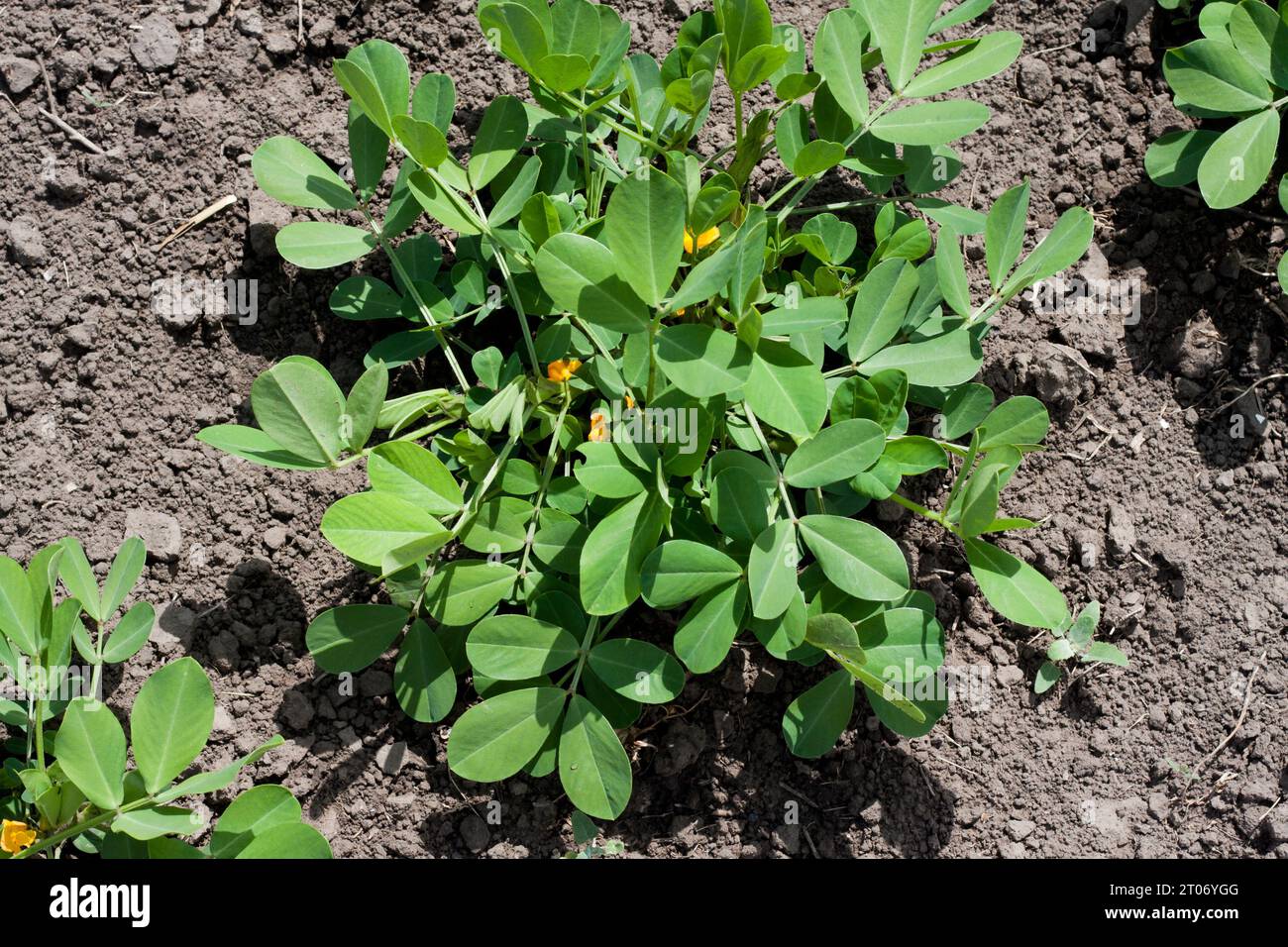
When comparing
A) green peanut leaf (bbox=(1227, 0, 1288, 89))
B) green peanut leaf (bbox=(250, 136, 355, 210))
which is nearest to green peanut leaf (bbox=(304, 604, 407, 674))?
green peanut leaf (bbox=(250, 136, 355, 210))

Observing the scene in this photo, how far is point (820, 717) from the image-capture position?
1783 millimetres

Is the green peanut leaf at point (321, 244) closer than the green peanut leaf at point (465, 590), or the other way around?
the green peanut leaf at point (465, 590)

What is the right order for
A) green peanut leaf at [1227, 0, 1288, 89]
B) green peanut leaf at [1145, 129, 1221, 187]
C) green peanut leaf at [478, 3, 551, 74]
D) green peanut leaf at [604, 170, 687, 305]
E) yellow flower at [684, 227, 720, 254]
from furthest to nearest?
1. green peanut leaf at [1145, 129, 1221, 187]
2. green peanut leaf at [1227, 0, 1288, 89]
3. yellow flower at [684, 227, 720, 254]
4. green peanut leaf at [478, 3, 551, 74]
5. green peanut leaf at [604, 170, 687, 305]

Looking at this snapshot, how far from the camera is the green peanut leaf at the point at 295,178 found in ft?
6.02

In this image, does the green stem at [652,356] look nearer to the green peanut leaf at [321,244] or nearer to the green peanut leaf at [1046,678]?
the green peanut leaf at [321,244]

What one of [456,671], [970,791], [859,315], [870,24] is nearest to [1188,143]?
[870,24]

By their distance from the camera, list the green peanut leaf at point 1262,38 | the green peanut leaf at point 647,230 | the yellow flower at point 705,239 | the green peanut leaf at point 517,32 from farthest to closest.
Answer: the green peanut leaf at point 1262,38
the yellow flower at point 705,239
the green peanut leaf at point 517,32
the green peanut leaf at point 647,230

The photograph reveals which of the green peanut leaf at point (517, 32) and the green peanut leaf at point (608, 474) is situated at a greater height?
the green peanut leaf at point (517, 32)

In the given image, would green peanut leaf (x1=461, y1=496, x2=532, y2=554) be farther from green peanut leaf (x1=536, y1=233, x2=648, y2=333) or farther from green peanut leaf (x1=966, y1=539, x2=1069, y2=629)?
green peanut leaf (x1=966, y1=539, x2=1069, y2=629)

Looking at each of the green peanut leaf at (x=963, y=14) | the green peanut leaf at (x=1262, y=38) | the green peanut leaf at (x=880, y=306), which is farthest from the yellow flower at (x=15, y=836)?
the green peanut leaf at (x=1262, y=38)

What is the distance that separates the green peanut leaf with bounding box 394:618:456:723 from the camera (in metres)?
1.78

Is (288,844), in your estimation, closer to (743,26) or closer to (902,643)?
(902,643)

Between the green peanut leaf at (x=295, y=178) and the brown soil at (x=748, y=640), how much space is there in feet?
0.75

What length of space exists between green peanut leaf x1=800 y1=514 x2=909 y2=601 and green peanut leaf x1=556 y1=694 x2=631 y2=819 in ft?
1.52
